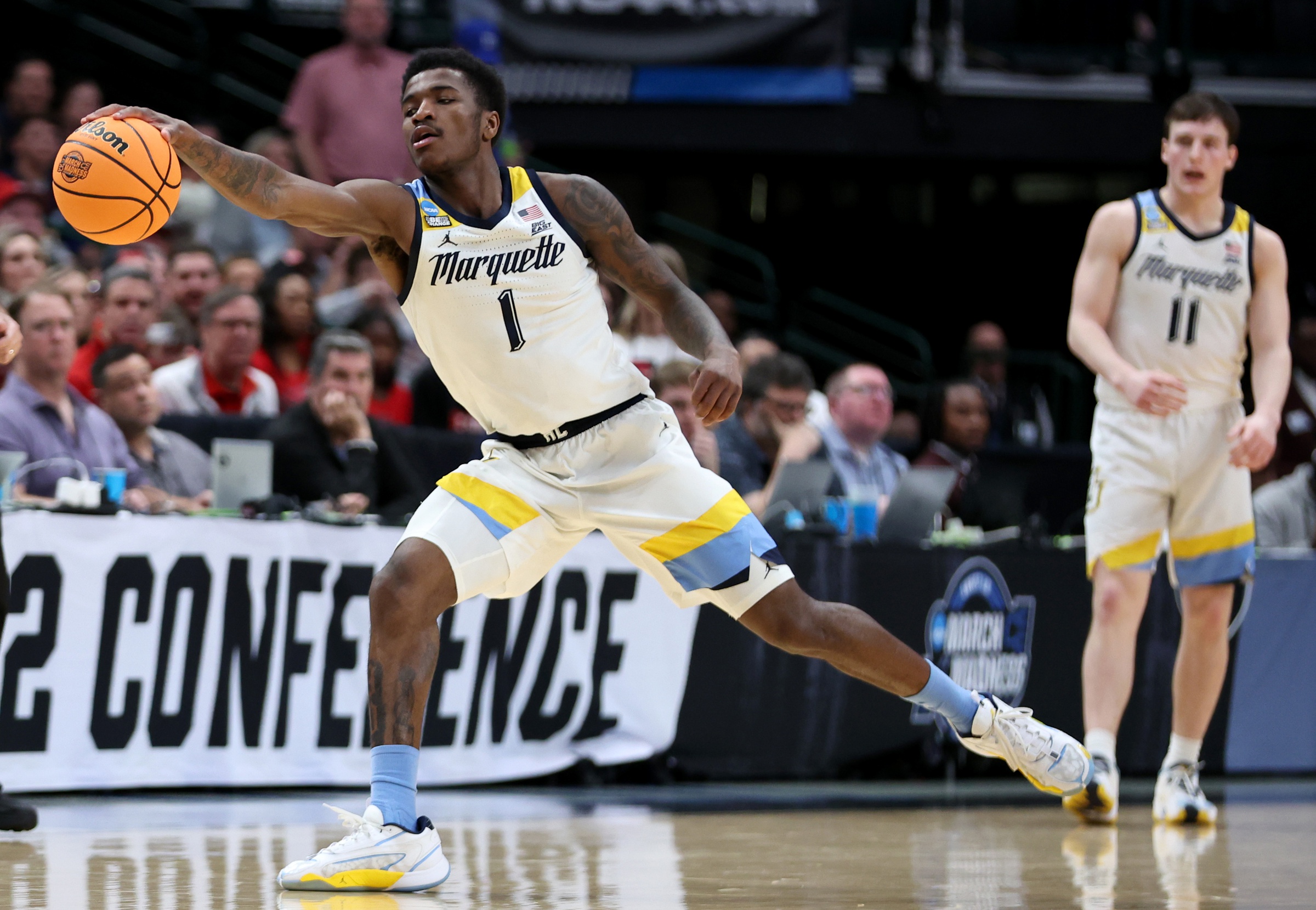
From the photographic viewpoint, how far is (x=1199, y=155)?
6461mm

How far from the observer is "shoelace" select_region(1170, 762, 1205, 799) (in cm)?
638

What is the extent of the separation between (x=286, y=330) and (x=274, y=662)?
294cm

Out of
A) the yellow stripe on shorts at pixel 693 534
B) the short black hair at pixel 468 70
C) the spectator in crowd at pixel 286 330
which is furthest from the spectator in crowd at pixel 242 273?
the yellow stripe on shorts at pixel 693 534

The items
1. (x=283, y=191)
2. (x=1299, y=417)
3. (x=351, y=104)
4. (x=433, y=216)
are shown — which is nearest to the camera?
(x=283, y=191)

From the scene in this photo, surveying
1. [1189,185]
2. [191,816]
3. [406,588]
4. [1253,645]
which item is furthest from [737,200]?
[406,588]

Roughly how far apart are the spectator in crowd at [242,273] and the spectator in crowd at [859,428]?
3.19 metres

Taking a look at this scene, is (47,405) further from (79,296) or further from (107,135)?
(107,135)

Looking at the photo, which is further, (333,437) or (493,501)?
(333,437)

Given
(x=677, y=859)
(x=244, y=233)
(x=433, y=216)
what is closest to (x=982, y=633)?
(x=677, y=859)

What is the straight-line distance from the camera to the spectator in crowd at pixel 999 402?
12391 millimetres

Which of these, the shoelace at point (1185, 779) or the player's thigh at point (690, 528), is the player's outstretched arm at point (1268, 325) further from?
the player's thigh at point (690, 528)

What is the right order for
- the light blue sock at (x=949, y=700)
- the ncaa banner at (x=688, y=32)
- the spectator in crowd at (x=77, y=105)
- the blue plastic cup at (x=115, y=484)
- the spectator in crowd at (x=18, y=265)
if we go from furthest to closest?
1. the ncaa banner at (x=688, y=32)
2. the spectator in crowd at (x=77, y=105)
3. the spectator in crowd at (x=18, y=265)
4. the blue plastic cup at (x=115, y=484)
5. the light blue sock at (x=949, y=700)

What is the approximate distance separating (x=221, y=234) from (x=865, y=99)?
222 inches

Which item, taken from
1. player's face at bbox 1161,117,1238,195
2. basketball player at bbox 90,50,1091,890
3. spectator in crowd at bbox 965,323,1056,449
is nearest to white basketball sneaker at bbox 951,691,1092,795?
basketball player at bbox 90,50,1091,890
